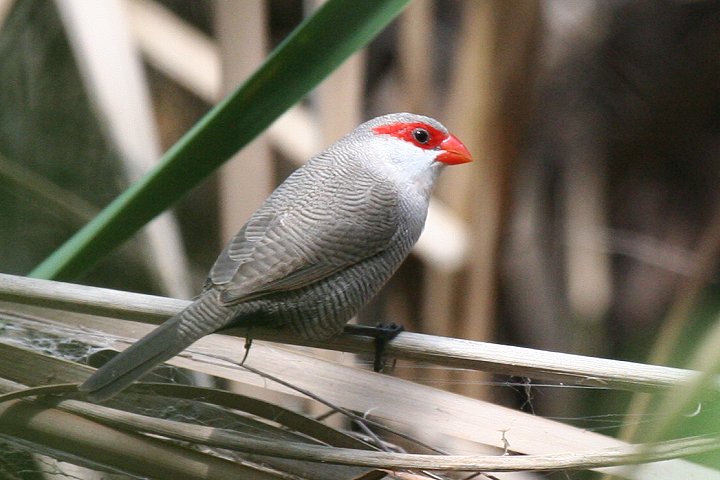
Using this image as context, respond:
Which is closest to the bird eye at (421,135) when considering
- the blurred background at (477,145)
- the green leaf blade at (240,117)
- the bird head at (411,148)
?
the bird head at (411,148)

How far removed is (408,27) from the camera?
9.05 ft

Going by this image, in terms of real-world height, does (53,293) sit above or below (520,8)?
below

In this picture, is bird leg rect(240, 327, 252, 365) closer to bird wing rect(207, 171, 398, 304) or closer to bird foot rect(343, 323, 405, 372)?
bird wing rect(207, 171, 398, 304)

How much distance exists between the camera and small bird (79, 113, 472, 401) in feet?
6.04

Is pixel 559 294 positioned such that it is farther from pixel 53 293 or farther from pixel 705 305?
pixel 53 293

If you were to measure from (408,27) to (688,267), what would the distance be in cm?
163

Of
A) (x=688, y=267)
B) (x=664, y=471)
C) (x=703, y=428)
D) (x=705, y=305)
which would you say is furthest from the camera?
(x=688, y=267)

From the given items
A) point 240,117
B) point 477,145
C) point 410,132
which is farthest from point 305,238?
point 477,145

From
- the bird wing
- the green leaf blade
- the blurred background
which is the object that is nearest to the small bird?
the bird wing

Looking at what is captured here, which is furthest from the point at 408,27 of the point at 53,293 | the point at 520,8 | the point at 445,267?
the point at 53,293

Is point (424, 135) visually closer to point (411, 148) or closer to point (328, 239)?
point (411, 148)

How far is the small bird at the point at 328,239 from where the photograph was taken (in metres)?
1.84

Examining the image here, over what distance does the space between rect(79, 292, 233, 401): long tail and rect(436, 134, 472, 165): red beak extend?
33.5 inches

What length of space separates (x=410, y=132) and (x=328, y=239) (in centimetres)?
51
